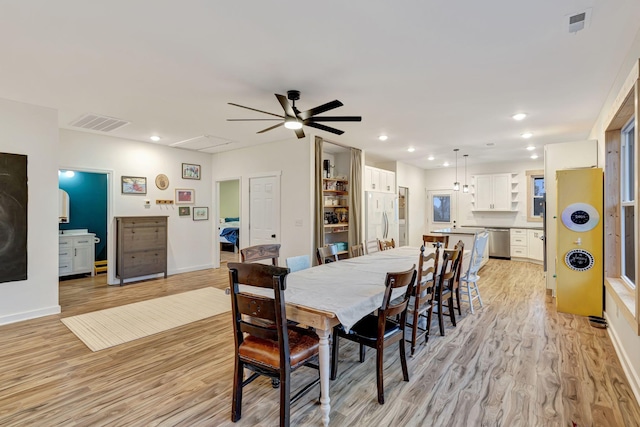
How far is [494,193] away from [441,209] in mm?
1551

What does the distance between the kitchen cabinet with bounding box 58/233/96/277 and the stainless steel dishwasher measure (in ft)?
29.9

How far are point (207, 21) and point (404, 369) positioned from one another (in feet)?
9.57

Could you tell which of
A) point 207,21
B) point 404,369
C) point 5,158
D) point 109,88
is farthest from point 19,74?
point 404,369

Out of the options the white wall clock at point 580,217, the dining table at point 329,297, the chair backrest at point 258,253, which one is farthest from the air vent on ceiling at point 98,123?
the white wall clock at point 580,217

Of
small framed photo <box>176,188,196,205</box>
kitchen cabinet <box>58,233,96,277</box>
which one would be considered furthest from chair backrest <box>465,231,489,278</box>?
kitchen cabinet <box>58,233,96,277</box>

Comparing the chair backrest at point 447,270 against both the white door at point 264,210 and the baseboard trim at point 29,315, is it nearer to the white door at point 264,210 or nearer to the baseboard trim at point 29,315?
the white door at point 264,210

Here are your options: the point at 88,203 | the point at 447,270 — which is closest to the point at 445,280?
the point at 447,270

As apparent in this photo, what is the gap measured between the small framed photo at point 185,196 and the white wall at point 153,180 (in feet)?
0.23

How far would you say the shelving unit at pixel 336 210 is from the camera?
6.20 metres

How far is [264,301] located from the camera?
6.10 ft

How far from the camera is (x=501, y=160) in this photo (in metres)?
8.34

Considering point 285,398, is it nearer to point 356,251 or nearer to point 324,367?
point 324,367

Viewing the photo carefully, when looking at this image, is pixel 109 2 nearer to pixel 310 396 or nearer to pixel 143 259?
pixel 310 396

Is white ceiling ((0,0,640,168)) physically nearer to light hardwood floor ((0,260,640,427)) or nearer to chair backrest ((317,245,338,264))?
chair backrest ((317,245,338,264))
